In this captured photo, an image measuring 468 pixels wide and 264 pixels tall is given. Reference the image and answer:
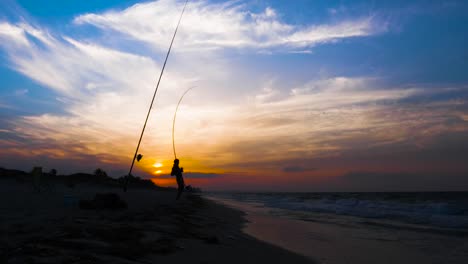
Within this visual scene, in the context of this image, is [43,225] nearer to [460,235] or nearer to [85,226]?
[85,226]

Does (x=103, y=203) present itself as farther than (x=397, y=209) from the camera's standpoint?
No

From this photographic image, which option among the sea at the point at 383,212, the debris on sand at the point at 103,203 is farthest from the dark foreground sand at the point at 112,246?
the sea at the point at 383,212

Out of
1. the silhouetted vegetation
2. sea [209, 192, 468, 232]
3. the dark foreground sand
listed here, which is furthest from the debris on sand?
sea [209, 192, 468, 232]

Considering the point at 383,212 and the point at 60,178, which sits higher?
the point at 60,178

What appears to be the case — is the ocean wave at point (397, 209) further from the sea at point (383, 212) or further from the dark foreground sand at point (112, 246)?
the dark foreground sand at point (112, 246)

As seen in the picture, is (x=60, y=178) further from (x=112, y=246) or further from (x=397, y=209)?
(x=112, y=246)

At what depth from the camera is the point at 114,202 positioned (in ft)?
30.8

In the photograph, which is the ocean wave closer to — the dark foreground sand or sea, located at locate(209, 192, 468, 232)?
sea, located at locate(209, 192, 468, 232)

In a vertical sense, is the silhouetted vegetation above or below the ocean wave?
above

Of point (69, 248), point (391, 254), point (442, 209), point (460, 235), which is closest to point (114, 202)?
point (69, 248)

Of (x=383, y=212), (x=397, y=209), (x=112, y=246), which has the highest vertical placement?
(x=397, y=209)

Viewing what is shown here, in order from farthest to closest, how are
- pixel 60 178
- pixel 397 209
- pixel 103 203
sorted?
1. pixel 60 178
2. pixel 397 209
3. pixel 103 203

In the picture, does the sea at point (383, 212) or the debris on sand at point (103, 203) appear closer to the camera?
the debris on sand at point (103, 203)

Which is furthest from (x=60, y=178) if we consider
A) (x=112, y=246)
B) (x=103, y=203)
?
(x=112, y=246)
